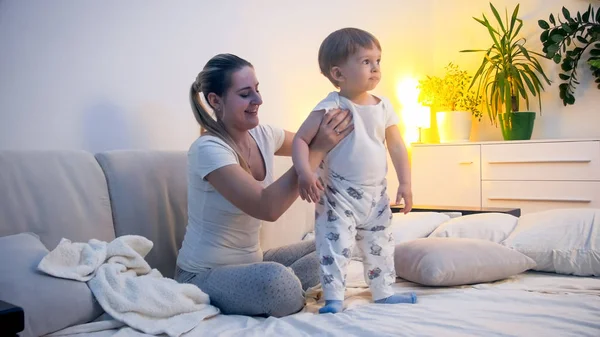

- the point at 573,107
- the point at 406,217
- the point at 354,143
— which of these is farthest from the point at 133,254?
the point at 573,107

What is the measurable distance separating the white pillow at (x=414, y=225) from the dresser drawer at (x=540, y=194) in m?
1.51

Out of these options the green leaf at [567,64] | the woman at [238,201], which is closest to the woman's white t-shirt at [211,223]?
the woman at [238,201]

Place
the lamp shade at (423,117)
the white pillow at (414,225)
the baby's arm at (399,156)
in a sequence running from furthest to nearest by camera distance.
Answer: the lamp shade at (423,117) < the white pillow at (414,225) < the baby's arm at (399,156)

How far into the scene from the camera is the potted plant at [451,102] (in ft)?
14.1

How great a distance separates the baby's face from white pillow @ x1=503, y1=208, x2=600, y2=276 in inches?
34.3

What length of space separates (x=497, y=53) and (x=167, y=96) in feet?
9.37

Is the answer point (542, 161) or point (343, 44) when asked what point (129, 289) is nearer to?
point (343, 44)

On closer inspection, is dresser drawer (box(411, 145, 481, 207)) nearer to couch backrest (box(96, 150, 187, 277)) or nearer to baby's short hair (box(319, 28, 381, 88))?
couch backrest (box(96, 150, 187, 277))

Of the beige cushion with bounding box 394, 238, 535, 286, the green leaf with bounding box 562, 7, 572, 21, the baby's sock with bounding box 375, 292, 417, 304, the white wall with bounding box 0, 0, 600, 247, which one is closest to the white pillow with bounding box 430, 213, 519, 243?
the beige cushion with bounding box 394, 238, 535, 286

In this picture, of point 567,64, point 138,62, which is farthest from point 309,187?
point 567,64

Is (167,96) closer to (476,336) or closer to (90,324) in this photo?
(90,324)

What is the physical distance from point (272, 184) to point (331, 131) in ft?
0.69

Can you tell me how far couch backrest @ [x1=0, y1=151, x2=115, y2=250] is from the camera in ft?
5.33

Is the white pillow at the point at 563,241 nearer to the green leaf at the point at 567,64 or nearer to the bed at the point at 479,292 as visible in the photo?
the bed at the point at 479,292
